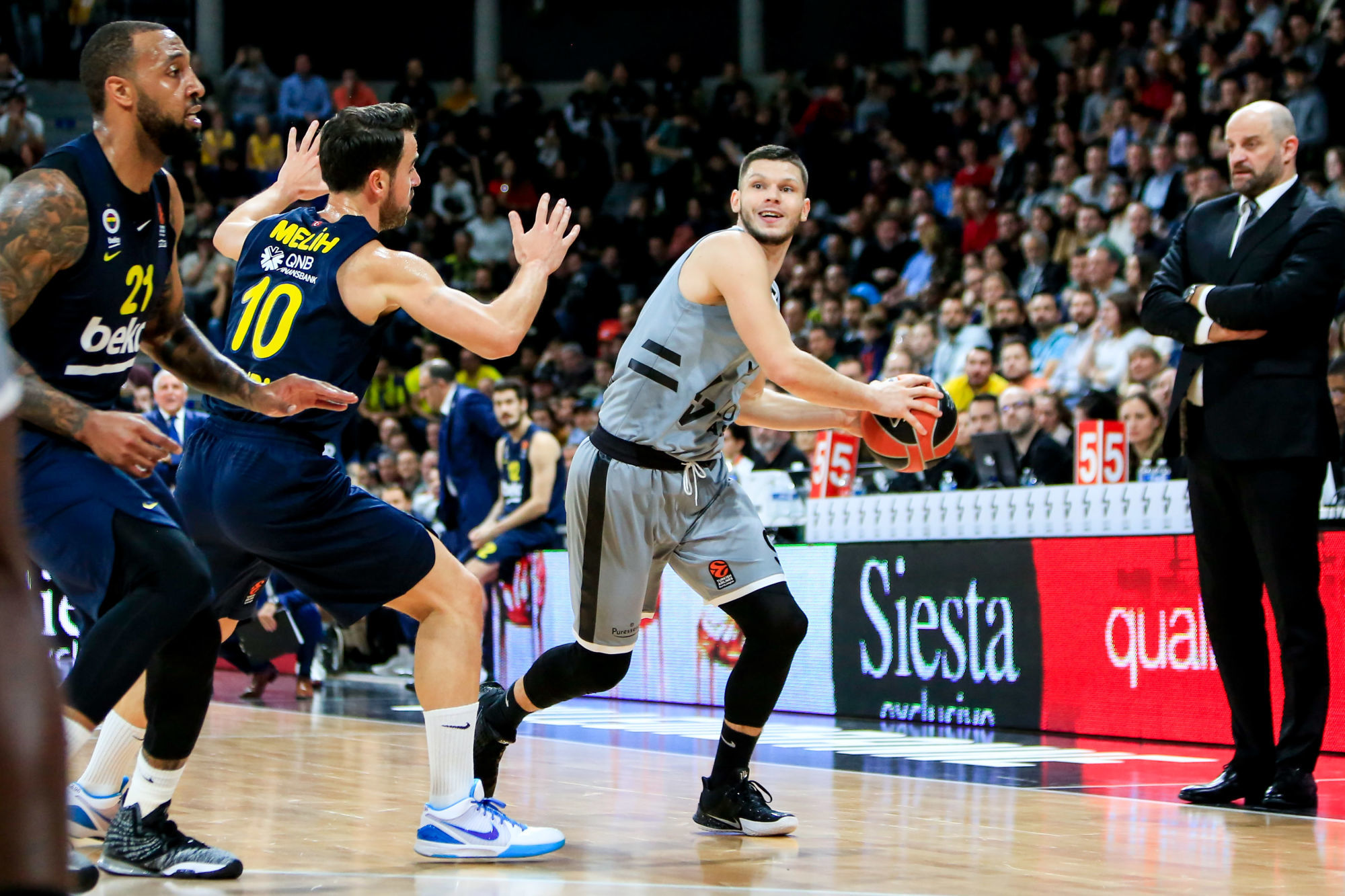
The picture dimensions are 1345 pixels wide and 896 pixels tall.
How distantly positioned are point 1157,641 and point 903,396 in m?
3.25


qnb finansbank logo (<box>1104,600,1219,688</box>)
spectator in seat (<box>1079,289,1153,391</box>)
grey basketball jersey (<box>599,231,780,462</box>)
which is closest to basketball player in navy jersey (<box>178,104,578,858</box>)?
grey basketball jersey (<box>599,231,780,462</box>)

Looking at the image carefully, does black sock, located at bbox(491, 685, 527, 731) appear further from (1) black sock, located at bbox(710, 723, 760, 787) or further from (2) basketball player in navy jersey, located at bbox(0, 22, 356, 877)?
(2) basketball player in navy jersey, located at bbox(0, 22, 356, 877)

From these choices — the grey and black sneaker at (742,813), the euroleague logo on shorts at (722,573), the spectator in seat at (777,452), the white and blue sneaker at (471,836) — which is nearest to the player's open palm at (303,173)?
the euroleague logo on shorts at (722,573)

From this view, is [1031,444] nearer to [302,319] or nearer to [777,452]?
[777,452]

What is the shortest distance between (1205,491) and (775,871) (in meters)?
2.39

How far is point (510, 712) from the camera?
4.69 meters

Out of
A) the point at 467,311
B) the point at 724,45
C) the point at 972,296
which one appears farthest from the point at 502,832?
the point at 724,45

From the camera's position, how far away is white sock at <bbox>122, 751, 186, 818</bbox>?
12.5 ft

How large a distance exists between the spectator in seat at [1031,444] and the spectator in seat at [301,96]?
13222mm

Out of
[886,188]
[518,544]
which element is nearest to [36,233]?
[518,544]

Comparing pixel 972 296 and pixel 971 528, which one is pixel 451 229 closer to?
pixel 972 296

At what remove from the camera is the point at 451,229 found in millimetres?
19016

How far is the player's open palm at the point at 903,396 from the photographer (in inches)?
169

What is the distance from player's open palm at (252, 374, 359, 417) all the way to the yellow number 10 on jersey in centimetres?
29
